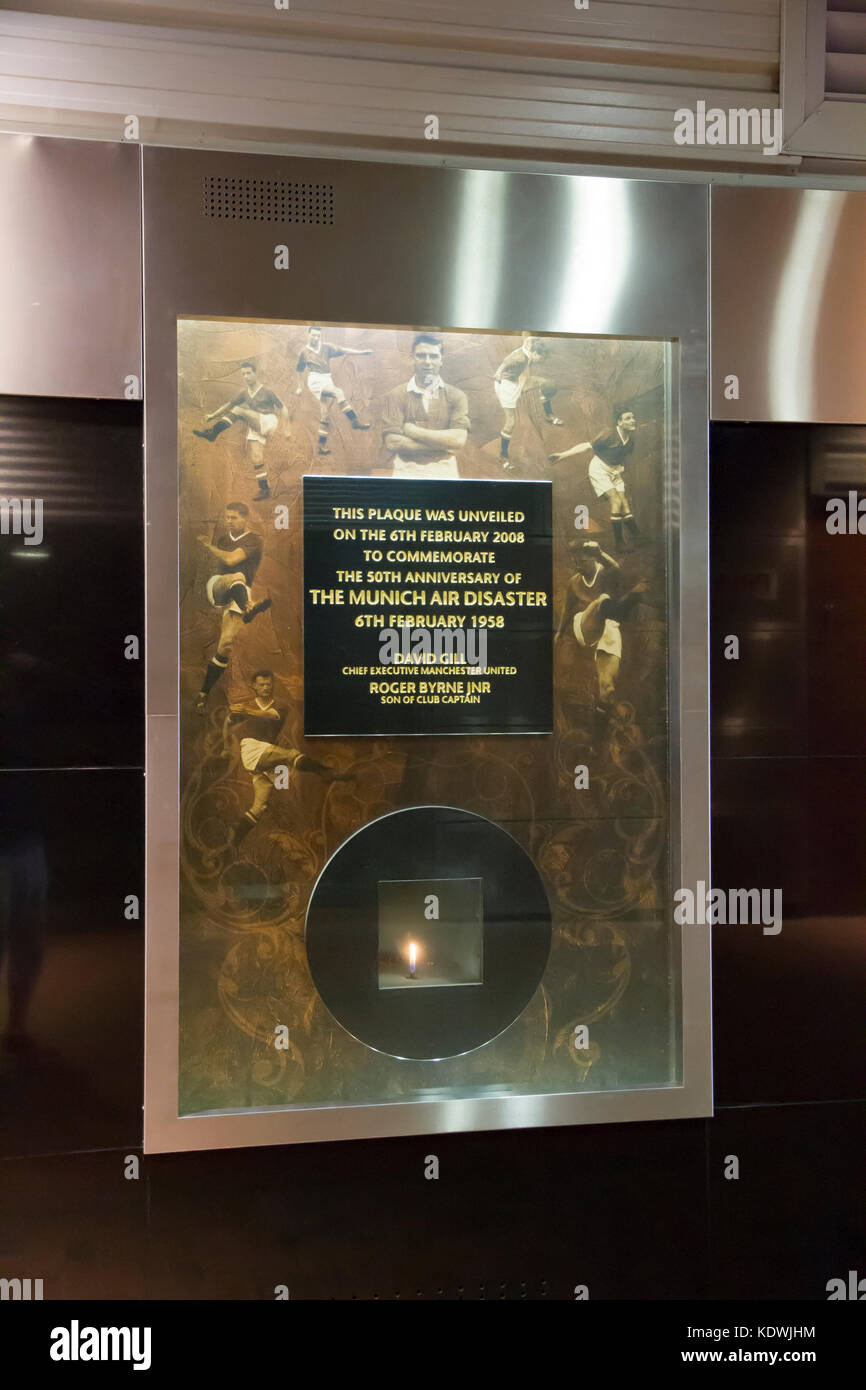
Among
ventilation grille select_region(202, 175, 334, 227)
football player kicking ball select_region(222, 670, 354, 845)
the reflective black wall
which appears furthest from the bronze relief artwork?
ventilation grille select_region(202, 175, 334, 227)

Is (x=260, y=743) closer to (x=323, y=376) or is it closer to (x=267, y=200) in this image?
(x=323, y=376)

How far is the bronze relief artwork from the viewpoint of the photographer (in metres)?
2.79

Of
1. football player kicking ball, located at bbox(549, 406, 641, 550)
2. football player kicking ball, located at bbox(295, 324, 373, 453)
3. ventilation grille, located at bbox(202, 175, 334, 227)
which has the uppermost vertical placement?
ventilation grille, located at bbox(202, 175, 334, 227)

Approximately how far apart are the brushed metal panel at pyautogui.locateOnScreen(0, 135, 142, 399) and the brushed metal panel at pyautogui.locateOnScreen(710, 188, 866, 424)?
5.37 ft

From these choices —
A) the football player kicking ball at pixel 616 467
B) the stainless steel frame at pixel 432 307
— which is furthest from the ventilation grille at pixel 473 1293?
the football player kicking ball at pixel 616 467

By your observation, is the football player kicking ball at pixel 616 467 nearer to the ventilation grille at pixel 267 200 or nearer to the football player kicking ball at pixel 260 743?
the ventilation grille at pixel 267 200

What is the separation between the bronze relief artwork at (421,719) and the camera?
279 centimetres

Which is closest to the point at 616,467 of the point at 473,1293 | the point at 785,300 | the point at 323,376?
the point at 785,300

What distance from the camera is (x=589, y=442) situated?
2955 millimetres

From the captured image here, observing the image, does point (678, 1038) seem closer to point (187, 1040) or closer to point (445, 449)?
point (187, 1040)

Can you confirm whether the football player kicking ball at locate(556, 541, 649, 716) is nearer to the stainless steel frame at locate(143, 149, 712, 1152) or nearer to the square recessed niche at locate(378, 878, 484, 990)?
the stainless steel frame at locate(143, 149, 712, 1152)

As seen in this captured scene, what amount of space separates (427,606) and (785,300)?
53.8 inches

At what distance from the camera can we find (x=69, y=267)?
8.64ft
